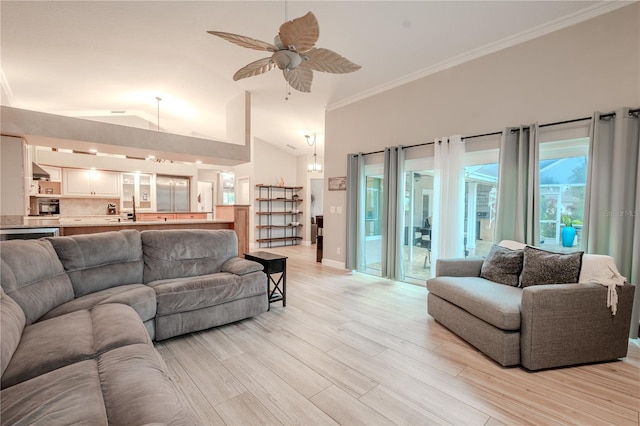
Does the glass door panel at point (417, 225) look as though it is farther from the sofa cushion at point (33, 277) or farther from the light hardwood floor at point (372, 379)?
the sofa cushion at point (33, 277)

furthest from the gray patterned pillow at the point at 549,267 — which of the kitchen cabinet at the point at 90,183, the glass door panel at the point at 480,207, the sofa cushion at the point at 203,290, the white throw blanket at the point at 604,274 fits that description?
the kitchen cabinet at the point at 90,183

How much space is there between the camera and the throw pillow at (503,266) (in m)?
2.75

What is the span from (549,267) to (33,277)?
421 centimetres

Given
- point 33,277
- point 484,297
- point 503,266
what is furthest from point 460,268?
point 33,277

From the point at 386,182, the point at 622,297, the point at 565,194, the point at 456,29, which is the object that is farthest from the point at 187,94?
the point at 622,297

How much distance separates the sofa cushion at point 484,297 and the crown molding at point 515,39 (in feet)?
9.28

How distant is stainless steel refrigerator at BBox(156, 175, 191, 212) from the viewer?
8.54 metres

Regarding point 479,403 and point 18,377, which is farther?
point 479,403

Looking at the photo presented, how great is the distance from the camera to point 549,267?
2.48 metres

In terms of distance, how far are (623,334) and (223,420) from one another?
3085mm

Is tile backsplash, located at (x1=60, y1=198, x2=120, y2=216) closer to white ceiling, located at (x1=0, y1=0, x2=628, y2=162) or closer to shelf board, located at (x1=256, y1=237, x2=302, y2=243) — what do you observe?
white ceiling, located at (x1=0, y1=0, x2=628, y2=162)

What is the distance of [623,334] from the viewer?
221 centimetres

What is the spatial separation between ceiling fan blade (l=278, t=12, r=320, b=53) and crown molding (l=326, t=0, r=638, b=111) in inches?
109

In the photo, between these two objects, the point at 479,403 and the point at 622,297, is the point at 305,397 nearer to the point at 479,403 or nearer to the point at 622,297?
the point at 479,403
